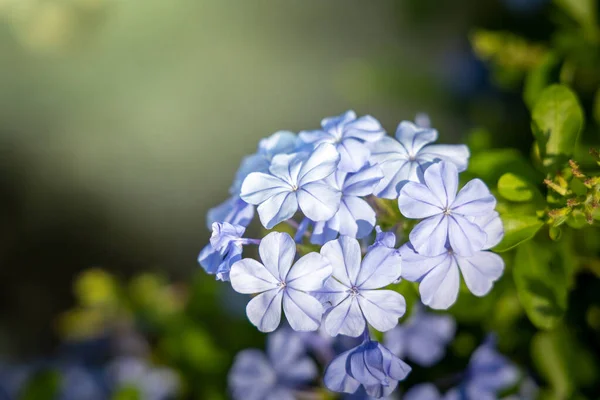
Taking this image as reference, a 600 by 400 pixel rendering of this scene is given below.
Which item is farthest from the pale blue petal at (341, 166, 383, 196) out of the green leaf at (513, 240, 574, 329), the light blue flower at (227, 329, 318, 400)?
the light blue flower at (227, 329, 318, 400)

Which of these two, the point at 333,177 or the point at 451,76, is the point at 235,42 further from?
the point at 333,177

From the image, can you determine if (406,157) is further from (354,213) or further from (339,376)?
(339,376)

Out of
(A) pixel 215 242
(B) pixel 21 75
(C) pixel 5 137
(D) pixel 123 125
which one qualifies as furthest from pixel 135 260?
(A) pixel 215 242

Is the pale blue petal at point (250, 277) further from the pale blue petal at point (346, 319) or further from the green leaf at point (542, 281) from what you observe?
the green leaf at point (542, 281)

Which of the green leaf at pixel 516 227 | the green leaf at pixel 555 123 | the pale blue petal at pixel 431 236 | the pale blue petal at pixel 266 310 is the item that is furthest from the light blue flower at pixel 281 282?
the green leaf at pixel 555 123

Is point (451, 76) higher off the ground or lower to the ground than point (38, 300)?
higher

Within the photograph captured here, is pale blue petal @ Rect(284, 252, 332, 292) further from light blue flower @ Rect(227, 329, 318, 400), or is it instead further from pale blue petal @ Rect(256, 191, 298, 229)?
light blue flower @ Rect(227, 329, 318, 400)

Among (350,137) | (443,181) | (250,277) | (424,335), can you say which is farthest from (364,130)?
(424,335)
